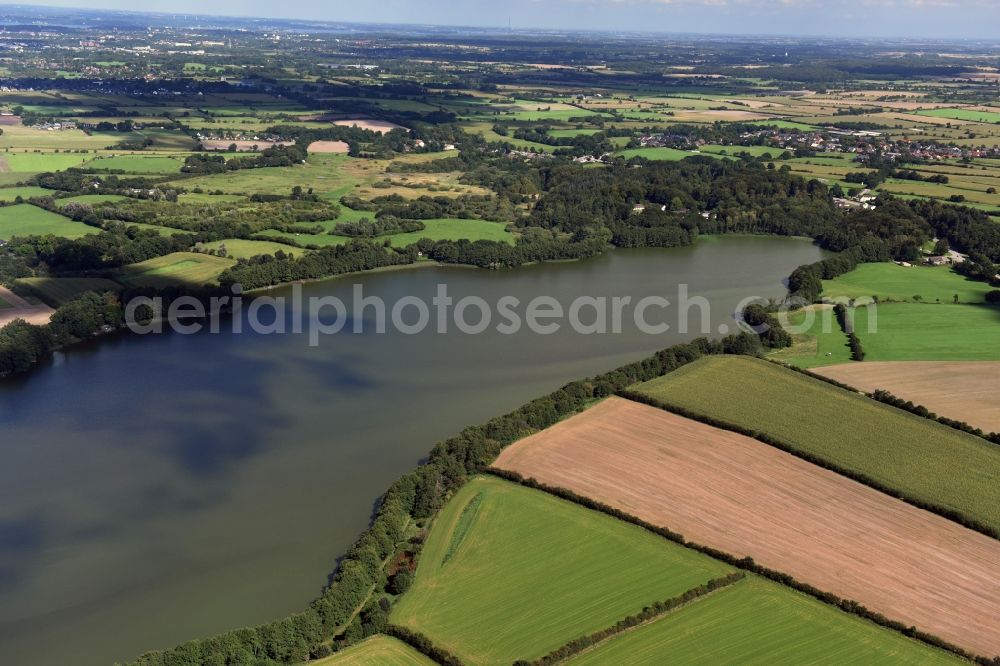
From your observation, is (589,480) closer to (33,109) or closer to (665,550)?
(665,550)

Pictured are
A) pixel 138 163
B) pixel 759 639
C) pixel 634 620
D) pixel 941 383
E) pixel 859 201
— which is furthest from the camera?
pixel 138 163

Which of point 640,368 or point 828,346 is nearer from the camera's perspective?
point 640,368

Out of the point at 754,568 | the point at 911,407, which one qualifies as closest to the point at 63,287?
the point at 754,568

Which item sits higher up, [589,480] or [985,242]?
[985,242]

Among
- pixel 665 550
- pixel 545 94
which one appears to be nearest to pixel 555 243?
pixel 665 550

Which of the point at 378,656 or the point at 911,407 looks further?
the point at 911,407

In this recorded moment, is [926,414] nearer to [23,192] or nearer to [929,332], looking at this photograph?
[929,332]

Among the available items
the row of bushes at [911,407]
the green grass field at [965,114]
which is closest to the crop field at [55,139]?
the row of bushes at [911,407]
